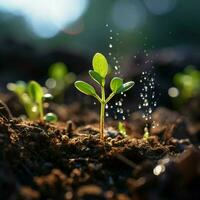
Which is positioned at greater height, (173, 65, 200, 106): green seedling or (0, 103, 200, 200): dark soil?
(173, 65, 200, 106): green seedling

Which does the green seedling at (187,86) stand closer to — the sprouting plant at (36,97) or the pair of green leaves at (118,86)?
the sprouting plant at (36,97)

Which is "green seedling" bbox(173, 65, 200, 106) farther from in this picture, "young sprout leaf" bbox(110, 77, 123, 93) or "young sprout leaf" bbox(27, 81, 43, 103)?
"young sprout leaf" bbox(110, 77, 123, 93)

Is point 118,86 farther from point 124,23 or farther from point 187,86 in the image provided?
point 124,23

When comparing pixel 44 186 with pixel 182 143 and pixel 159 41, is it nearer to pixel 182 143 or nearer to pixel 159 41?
pixel 182 143

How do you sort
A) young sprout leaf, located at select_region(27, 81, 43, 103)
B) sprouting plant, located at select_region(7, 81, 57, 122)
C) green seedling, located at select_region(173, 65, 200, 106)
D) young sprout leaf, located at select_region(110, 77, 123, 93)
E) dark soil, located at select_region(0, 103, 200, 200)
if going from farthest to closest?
green seedling, located at select_region(173, 65, 200, 106)
young sprout leaf, located at select_region(27, 81, 43, 103)
sprouting plant, located at select_region(7, 81, 57, 122)
young sprout leaf, located at select_region(110, 77, 123, 93)
dark soil, located at select_region(0, 103, 200, 200)

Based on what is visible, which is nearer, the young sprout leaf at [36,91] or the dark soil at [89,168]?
the dark soil at [89,168]

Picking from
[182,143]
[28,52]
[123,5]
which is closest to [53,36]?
[123,5]

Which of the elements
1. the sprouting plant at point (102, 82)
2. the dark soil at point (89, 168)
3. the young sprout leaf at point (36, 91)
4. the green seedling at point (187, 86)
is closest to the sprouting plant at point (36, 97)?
the young sprout leaf at point (36, 91)

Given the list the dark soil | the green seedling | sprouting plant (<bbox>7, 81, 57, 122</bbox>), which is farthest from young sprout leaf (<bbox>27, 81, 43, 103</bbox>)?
the green seedling

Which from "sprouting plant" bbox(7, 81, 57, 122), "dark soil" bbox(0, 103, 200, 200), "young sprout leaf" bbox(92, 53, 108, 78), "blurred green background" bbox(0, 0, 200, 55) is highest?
"blurred green background" bbox(0, 0, 200, 55)
